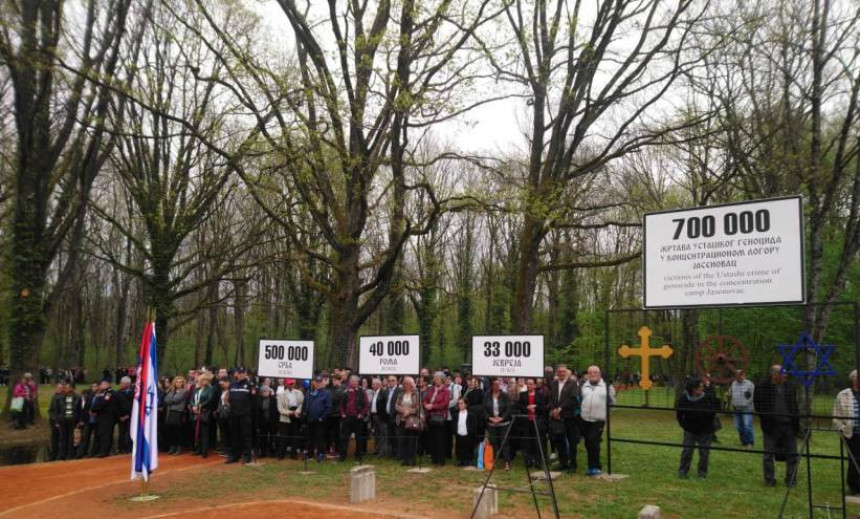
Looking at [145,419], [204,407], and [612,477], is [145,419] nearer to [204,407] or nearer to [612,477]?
[204,407]

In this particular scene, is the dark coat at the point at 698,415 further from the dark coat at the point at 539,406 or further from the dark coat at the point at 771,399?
the dark coat at the point at 539,406

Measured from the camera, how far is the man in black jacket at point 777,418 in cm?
997

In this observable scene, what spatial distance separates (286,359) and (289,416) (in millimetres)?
1269

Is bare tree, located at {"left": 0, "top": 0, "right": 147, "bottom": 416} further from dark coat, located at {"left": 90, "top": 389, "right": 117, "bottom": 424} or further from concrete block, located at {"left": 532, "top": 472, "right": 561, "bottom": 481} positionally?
concrete block, located at {"left": 532, "top": 472, "right": 561, "bottom": 481}

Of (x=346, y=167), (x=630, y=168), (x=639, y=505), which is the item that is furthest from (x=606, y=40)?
(x=639, y=505)

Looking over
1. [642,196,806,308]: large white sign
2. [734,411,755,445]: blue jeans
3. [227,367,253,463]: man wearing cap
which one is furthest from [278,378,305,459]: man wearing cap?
[734,411,755,445]: blue jeans

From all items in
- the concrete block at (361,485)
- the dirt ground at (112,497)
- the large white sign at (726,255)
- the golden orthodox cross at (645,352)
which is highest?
the large white sign at (726,255)

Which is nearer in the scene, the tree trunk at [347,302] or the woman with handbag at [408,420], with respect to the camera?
the woman with handbag at [408,420]

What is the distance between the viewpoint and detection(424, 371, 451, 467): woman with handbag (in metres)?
12.9

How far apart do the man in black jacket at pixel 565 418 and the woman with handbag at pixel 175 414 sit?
340 inches

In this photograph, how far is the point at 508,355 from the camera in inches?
484

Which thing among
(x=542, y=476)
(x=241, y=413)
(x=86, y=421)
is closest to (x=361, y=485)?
(x=542, y=476)

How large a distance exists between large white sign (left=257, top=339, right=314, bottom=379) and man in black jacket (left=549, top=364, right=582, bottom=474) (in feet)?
16.4

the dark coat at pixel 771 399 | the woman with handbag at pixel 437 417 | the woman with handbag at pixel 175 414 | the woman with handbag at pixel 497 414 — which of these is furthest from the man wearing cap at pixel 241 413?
the dark coat at pixel 771 399
